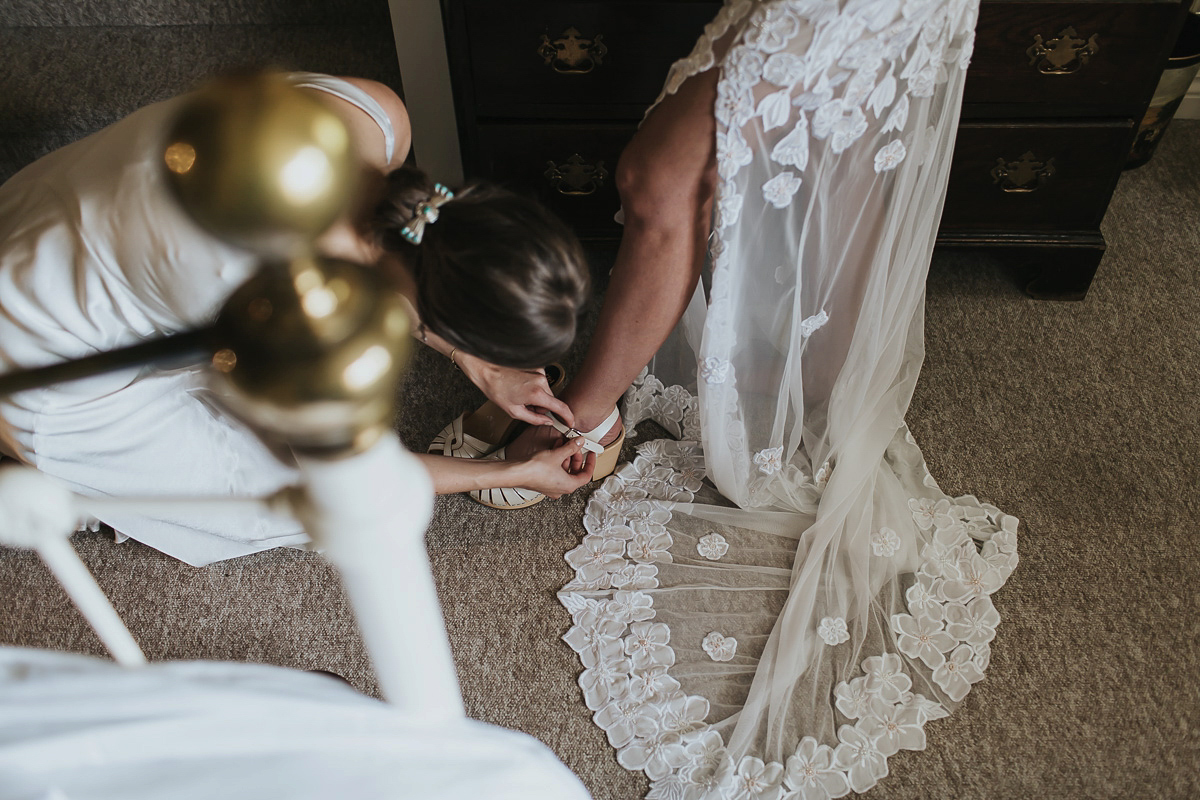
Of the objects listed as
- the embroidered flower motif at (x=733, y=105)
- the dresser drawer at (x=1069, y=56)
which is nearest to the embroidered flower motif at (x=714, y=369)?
the embroidered flower motif at (x=733, y=105)

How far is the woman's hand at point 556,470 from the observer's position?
1.27 metres

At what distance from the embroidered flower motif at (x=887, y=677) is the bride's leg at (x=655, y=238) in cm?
52

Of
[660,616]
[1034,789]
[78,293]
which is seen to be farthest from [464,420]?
[1034,789]

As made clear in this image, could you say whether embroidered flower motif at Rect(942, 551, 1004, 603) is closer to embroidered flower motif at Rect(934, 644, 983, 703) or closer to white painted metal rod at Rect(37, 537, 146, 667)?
embroidered flower motif at Rect(934, 644, 983, 703)

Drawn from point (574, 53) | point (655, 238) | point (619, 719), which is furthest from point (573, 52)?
point (619, 719)

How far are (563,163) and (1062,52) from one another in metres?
0.80

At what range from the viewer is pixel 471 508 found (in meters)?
1.39

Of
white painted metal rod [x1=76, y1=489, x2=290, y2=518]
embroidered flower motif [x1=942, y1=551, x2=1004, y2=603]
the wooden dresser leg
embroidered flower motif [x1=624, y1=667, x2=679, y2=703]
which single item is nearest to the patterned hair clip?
white painted metal rod [x1=76, y1=489, x2=290, y2=518]

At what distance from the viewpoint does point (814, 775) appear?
3.49 feet

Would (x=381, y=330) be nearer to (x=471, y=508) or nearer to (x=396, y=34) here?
(x=471, y=508)

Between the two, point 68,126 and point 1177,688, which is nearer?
point 1177,688

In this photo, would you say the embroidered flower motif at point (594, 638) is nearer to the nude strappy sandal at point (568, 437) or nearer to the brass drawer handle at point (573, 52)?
the nude strappy sandal at point (568, 437)

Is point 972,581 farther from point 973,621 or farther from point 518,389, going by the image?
point 518,389

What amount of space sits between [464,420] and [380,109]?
0.53 metres
